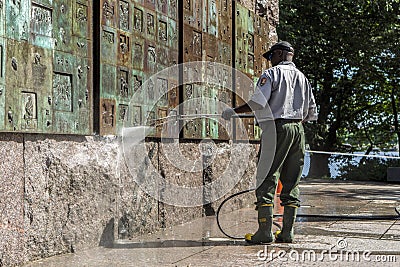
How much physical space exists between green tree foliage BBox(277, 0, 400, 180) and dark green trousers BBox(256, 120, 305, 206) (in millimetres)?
12036

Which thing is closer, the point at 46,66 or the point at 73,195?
the point at 46,66

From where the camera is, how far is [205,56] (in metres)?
8.52

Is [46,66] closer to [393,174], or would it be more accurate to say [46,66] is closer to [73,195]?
[73,195]

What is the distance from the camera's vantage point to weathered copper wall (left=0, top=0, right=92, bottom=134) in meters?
5.04

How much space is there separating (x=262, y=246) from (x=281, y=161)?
32.6 inches

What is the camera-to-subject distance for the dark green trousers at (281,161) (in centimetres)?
649

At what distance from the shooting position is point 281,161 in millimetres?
6512

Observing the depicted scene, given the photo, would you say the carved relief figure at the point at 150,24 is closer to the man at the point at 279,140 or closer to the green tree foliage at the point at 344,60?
the man at the point at 279,140

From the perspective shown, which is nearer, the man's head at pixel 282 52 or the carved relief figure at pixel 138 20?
the man's head at pixel 282 52

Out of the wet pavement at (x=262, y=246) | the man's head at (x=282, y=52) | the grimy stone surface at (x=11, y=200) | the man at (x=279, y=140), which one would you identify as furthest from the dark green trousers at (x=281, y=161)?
the grimy stone surface at (x=11, y=200)

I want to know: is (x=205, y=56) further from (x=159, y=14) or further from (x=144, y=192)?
(x=144, y=192)

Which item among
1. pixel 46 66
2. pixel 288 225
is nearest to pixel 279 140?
pixel 288 225

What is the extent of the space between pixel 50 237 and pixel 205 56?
371 cm

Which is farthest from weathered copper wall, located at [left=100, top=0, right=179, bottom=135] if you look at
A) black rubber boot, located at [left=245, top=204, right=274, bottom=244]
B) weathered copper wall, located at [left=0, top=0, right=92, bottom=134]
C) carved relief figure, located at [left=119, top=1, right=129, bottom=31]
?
black rubber boot, located at [left=245, top=204, right=274, bottom=244]
